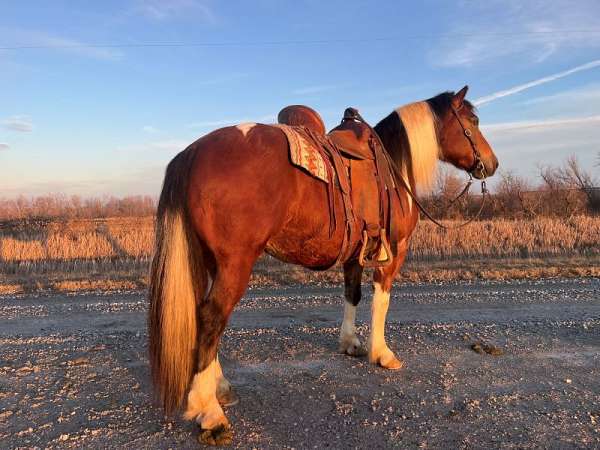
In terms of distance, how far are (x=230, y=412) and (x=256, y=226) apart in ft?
4.75

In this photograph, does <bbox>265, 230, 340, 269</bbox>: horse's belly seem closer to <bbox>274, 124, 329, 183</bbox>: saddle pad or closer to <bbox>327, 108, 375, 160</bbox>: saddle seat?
<bbox>274, 124, 329, 183</bbox>: saddle pad

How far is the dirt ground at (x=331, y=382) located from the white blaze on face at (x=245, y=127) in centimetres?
209

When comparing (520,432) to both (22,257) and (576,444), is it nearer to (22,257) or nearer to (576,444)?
(576,444)

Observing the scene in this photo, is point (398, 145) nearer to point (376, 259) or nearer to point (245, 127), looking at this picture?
point (376, 259)

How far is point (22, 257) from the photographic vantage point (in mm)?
12391

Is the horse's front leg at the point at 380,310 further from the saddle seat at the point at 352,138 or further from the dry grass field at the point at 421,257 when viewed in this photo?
the dry grass field at the point at 421,257

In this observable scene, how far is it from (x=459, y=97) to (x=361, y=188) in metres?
1.70

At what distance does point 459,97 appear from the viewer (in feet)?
14.8

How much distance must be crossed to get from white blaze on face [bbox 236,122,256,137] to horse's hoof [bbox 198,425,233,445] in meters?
2.04

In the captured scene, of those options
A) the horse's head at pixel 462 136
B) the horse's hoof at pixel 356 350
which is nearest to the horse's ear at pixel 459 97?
the horse's head at pixel 462 136

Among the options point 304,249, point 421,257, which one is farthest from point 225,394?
point 421,257

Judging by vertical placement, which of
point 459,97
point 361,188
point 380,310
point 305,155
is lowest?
point 380,310

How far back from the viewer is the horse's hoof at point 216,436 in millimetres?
2834

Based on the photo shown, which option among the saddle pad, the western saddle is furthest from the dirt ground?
the saddle pad
